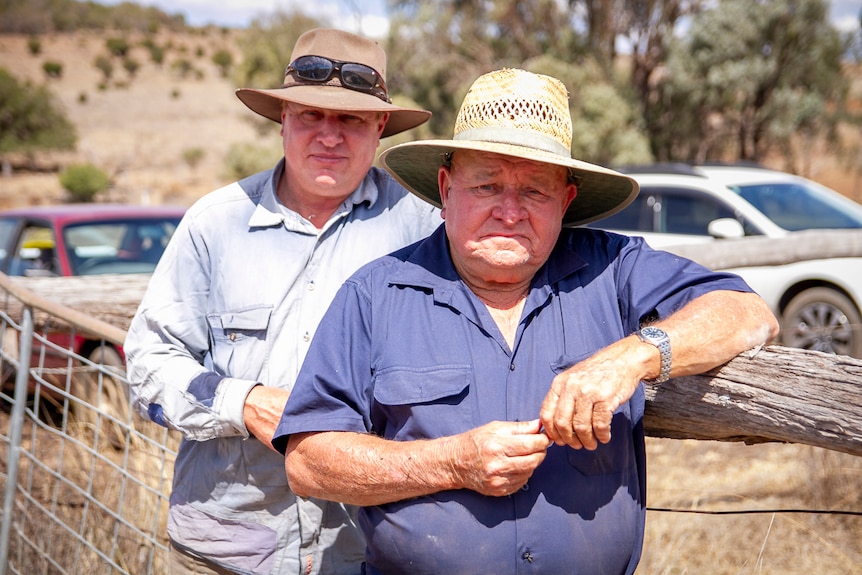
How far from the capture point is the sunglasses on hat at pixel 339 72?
2322mm

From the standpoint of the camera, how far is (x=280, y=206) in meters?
2.25

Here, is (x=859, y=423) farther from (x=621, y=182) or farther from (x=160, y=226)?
(x=160, y=226)

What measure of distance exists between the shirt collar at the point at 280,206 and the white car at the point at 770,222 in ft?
16.0

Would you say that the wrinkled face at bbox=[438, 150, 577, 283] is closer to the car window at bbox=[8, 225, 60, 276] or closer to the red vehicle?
the red vehicle

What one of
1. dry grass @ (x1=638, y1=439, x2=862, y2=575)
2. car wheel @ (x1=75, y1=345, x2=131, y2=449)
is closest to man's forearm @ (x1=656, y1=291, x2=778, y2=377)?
dry grass @ (x1=638, y1=439, x2=862, y2=575)

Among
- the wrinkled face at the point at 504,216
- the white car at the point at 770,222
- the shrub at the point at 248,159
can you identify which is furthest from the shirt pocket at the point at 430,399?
the shrub at the point at 248,159

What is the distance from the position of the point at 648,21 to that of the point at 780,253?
1432cm

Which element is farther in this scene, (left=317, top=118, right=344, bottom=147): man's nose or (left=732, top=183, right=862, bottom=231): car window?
(left=732, top=183, right=862, bottom=231): car window

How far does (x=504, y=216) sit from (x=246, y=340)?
80 centimetres

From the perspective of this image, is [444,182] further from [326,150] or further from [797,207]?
[797,207]

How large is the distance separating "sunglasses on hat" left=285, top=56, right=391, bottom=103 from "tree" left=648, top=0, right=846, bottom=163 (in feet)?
52.7

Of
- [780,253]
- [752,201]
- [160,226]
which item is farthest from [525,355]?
[752,201]

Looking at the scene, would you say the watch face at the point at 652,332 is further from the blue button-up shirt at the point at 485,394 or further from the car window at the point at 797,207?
the car window at the point at 797,207

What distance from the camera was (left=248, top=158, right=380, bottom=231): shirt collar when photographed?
7.28 ft
